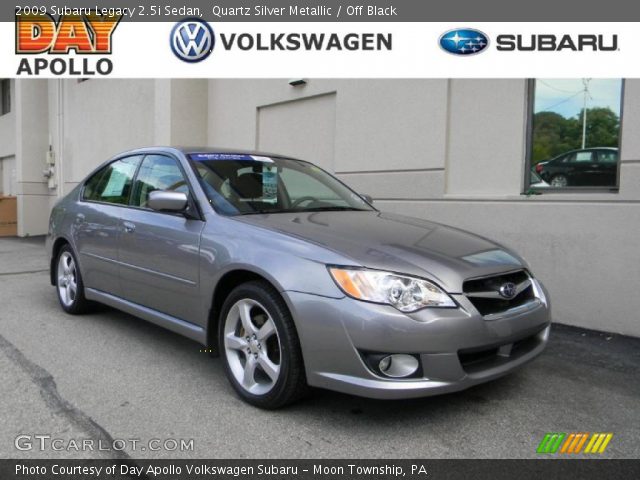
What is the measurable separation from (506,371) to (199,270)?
1.91 meters

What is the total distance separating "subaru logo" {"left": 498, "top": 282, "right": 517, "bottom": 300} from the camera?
2941mm

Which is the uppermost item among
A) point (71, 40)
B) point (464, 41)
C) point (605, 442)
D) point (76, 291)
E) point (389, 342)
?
point (71, 40)

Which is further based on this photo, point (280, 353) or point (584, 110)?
point (584, 110)

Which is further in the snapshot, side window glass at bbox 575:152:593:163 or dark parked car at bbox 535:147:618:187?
side window glass at bbox 575:152:593:163

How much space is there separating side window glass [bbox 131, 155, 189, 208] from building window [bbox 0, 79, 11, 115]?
1623cm

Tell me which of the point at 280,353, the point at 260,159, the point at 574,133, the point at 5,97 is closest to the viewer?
the point at 280,353

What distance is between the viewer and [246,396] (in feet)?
10.2

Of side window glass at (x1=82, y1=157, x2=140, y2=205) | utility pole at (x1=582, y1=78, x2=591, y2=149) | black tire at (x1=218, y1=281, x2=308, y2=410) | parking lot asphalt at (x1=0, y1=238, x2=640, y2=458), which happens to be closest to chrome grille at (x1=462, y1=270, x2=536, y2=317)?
parking lot asphalt at (x1=0, y1=238, x2=640, y2=458)

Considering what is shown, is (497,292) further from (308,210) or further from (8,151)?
(8,151)

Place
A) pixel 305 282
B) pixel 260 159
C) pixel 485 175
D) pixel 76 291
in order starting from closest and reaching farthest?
pixel 305 282, pixel 260 159, pixel 76 291, pixel 485 175

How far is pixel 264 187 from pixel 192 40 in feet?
22.4

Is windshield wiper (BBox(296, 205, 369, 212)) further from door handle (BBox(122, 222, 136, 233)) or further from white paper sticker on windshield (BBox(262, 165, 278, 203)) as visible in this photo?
door handle (BBox(122, 222, 136, 233))

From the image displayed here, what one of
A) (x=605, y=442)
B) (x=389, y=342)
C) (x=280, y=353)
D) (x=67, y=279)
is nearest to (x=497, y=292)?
(x=389, y=342)

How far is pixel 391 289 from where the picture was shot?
2.66m
